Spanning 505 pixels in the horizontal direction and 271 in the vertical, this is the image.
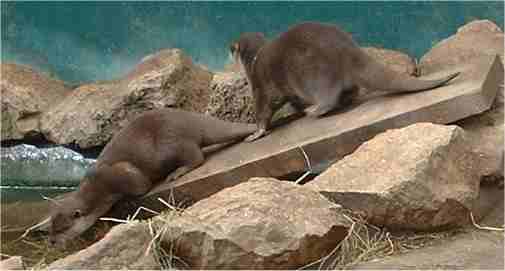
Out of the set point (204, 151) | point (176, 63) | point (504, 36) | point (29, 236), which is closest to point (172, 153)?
point (204, 151)

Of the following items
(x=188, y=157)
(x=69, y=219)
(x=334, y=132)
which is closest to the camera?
(x=334, y=132)

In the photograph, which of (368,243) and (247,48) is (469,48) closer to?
(247,48)

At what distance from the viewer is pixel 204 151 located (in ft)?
17.0

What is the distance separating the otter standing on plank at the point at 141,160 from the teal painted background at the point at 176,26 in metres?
1.49

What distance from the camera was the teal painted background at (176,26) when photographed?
628 centimetres

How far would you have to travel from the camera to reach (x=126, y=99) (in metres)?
6.20

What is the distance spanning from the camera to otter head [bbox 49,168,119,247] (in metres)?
4.80

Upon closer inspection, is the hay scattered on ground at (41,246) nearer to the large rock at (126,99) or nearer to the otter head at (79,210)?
the otter head at (79,210)

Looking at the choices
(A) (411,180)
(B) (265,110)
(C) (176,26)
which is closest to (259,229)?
(A) (411,180)

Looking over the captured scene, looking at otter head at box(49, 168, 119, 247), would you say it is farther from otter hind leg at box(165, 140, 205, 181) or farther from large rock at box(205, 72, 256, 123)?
large rock at box(205, 72, 256, 123)

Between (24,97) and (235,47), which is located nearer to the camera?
(235,47)

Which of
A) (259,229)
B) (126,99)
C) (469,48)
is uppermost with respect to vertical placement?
(259,229)

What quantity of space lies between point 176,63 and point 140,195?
4.84ft

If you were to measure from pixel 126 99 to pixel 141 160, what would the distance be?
1237 mm
